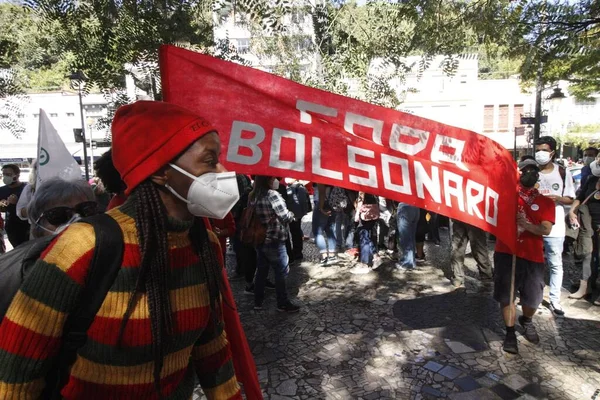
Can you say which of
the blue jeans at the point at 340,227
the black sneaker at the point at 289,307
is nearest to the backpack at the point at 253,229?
the black sneaker at the point at 289,307

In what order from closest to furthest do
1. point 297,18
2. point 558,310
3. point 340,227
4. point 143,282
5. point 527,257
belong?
point 143,282 → point 527,257 → point 558,310 → point 340,227 → point 297,18

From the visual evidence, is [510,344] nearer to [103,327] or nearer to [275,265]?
A: [275,265]

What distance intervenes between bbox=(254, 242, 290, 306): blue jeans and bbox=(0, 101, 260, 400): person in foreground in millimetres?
3345

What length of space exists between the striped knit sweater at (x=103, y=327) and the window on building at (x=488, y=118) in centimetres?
3854

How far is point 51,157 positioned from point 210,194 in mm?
3731

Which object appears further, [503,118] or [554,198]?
[503,118]

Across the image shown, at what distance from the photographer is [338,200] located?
6781 mm

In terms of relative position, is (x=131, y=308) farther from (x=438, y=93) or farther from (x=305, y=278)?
(x=438, y=93)

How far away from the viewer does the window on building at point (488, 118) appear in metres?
35.3

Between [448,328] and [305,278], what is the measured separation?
246cm

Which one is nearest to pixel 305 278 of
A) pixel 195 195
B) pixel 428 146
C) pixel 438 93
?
pixel 428 146

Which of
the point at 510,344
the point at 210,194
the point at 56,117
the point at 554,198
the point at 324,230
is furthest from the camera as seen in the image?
the point at 56,117

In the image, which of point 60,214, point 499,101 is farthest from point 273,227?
point 499,101

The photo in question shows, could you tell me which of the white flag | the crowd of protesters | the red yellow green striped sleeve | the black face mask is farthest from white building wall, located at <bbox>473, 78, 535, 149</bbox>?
the red yellow green striped sleeve
